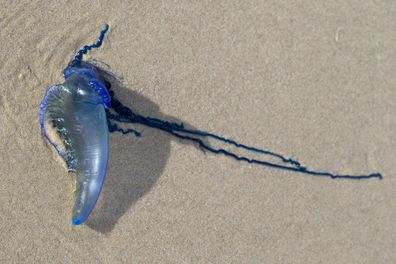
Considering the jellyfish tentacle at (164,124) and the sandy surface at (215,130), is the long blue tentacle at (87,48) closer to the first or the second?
the sandy surface at (215,130)

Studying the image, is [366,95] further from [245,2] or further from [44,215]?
[44,215]

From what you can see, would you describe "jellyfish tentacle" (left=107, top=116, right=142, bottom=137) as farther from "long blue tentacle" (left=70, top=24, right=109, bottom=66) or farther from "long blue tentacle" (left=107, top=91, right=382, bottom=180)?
"long blue tentacle" (left=70, top=24, right=109, bottom=66)

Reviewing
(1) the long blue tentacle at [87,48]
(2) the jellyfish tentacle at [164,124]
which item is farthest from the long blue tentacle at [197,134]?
(1) the long blue tentacle at [87,48]

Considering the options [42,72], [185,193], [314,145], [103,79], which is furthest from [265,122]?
[42,72]

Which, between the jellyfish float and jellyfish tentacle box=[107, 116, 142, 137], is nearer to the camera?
the jellyfish float

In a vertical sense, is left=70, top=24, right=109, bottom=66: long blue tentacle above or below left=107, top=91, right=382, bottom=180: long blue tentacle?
above

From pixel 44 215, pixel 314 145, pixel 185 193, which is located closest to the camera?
pixel 44 215

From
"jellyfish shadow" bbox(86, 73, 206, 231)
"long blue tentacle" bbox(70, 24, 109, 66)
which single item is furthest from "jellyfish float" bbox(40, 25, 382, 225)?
"jellyfish shadow" bbox(86, 73, 206, 231)

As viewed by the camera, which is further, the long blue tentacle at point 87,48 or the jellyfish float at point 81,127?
the long blue tentacle at point 87,48
